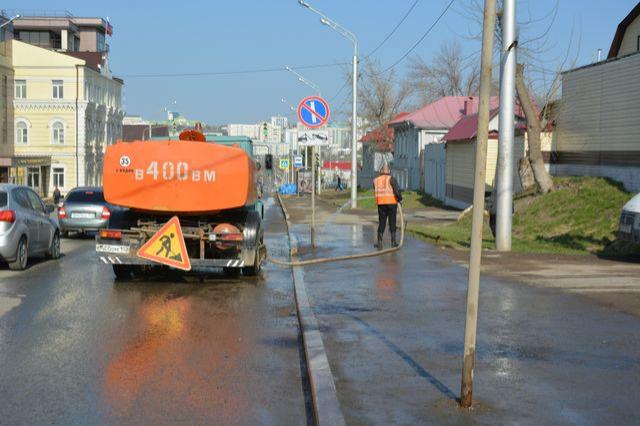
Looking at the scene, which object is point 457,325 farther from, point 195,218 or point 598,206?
point 598,206

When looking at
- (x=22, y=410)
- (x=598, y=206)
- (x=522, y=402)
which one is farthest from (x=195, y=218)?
(x=598, y=206)

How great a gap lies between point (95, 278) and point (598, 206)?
13291 mm

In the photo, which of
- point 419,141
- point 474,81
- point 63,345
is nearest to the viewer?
point 63,345

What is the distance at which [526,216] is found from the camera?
24.3m

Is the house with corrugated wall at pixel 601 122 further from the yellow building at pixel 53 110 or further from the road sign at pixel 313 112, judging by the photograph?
the yellow building at pixel 53 110

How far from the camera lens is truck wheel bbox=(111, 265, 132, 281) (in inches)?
547

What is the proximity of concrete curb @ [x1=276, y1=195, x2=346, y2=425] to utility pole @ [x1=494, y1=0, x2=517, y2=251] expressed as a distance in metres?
6.38

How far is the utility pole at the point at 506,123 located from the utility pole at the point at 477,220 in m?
10.1

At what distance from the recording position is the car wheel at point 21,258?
15.3 m

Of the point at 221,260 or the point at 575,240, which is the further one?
the point at 575,240

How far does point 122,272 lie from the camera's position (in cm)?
1396

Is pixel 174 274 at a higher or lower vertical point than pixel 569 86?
lower

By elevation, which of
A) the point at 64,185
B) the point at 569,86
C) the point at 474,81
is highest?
the point at 474,81

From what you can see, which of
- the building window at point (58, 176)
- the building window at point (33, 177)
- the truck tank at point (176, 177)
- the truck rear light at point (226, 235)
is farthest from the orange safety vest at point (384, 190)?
the building window at point (58, 176)
